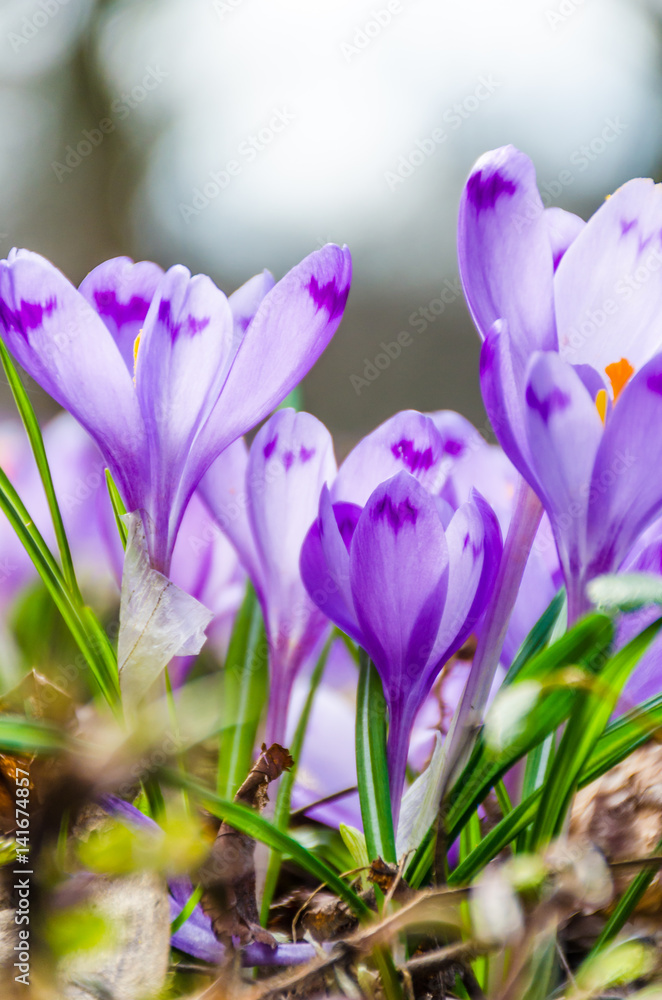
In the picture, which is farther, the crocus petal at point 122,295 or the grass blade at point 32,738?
the crocus petal at point 122,295

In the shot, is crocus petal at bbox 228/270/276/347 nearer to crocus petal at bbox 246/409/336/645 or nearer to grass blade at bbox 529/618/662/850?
crocus petal at bbox 246/409/336/645

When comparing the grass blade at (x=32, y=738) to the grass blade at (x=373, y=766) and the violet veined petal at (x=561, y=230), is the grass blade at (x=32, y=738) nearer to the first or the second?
→ the grass blade at (x=373, y=766)

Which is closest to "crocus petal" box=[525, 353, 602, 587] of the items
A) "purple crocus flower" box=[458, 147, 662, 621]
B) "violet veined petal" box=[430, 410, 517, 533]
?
"purple crocus flower" box=[458, 147, 662, 621]

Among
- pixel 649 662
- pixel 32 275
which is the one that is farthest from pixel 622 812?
pixel 32 275

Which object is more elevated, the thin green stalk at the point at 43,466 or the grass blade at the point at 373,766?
the thin green stalk at the point at 43,466

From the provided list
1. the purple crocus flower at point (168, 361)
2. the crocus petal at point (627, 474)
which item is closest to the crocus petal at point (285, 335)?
the purple crocus flower at point (168, 361)

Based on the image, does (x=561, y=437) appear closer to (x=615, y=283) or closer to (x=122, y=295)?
(x=615, y=283)

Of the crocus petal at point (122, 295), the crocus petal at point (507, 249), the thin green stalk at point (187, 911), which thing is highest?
the crocus petal at point (122, 295)
